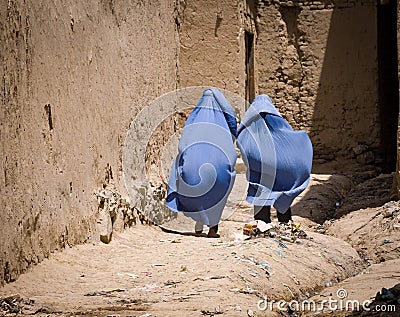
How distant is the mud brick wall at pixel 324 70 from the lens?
1178cm

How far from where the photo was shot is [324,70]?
12.0 meters

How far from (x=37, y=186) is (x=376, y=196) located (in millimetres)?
5301

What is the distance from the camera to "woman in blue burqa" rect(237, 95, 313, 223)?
8.13 m

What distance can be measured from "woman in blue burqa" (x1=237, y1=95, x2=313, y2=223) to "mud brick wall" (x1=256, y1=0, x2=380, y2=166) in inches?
145

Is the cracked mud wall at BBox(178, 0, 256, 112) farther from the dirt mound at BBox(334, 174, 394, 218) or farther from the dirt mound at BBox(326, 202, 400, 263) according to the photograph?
the dirt mound at BBox(326, 202, 400, 263)

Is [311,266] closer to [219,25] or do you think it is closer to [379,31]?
[219,25]

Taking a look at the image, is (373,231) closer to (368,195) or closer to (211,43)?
(368,195)

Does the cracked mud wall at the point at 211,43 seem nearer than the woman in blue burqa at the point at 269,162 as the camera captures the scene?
No

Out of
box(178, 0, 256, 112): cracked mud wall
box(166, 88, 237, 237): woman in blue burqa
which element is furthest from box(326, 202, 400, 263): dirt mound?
box(178, 0, 256, 112): cracked mud wall

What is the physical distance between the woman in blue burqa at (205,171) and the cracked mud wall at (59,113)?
70cm

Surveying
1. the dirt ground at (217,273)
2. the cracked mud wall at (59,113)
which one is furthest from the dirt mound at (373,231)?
the cracked mud wall at (59,113)

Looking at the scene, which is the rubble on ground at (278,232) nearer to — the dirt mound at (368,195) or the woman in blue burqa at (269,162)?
the woman in blue burqa at (269,162)

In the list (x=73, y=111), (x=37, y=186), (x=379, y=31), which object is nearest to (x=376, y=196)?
(x=379, y=31)

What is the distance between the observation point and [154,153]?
8.81 m
